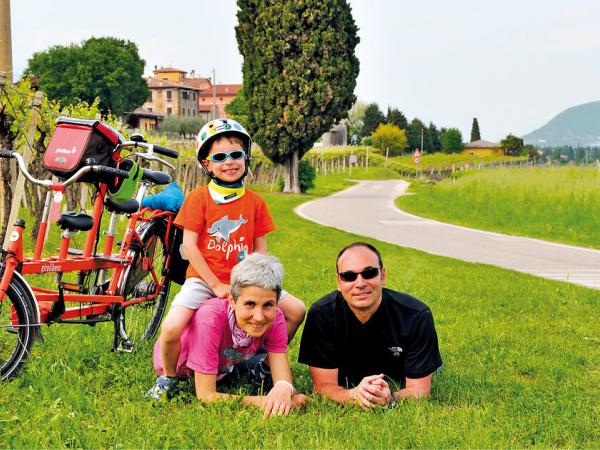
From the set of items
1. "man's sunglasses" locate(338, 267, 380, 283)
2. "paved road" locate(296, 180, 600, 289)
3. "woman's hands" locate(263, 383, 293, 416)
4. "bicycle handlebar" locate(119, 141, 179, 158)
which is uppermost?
"bicycle handlebar" locate(119, 141, 179, 158)

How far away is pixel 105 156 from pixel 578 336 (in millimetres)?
4595

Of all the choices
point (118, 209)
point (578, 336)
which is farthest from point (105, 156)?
point (578, 336)

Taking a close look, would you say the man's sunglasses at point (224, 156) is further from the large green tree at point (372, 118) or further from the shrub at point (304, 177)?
the large green tree at point (372, 118)

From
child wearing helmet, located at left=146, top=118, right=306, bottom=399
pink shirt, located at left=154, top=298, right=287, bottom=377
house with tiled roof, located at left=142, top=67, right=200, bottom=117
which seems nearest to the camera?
pink shirt, located at left=154, top=298, right=287, bottom=377

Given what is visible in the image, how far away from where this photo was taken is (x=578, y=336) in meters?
7.32

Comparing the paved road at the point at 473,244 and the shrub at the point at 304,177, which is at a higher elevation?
the shrub at the point at 304,177

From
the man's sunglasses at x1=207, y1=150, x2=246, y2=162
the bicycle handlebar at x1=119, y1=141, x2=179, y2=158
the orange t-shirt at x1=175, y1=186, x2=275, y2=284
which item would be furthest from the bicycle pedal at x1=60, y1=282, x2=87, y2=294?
the man's sunglasses at x1=207, y1=150, x2=246, y2=162

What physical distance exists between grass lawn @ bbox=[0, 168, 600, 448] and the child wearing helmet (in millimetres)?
506

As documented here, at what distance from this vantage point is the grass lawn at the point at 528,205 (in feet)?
66.4

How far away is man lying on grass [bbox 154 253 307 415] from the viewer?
430 centimetres

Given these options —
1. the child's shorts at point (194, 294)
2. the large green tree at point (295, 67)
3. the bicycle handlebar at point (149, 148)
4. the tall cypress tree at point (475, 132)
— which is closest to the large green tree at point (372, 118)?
the tall cypress tree at point (475, 132)

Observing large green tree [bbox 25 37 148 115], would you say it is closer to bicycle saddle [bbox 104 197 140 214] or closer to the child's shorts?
bicycle saddle [bbox 104 197 140 214]

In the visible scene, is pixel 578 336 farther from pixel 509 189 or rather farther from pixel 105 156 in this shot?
pixel 509 189

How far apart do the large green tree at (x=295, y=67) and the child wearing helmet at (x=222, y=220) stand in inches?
1246
